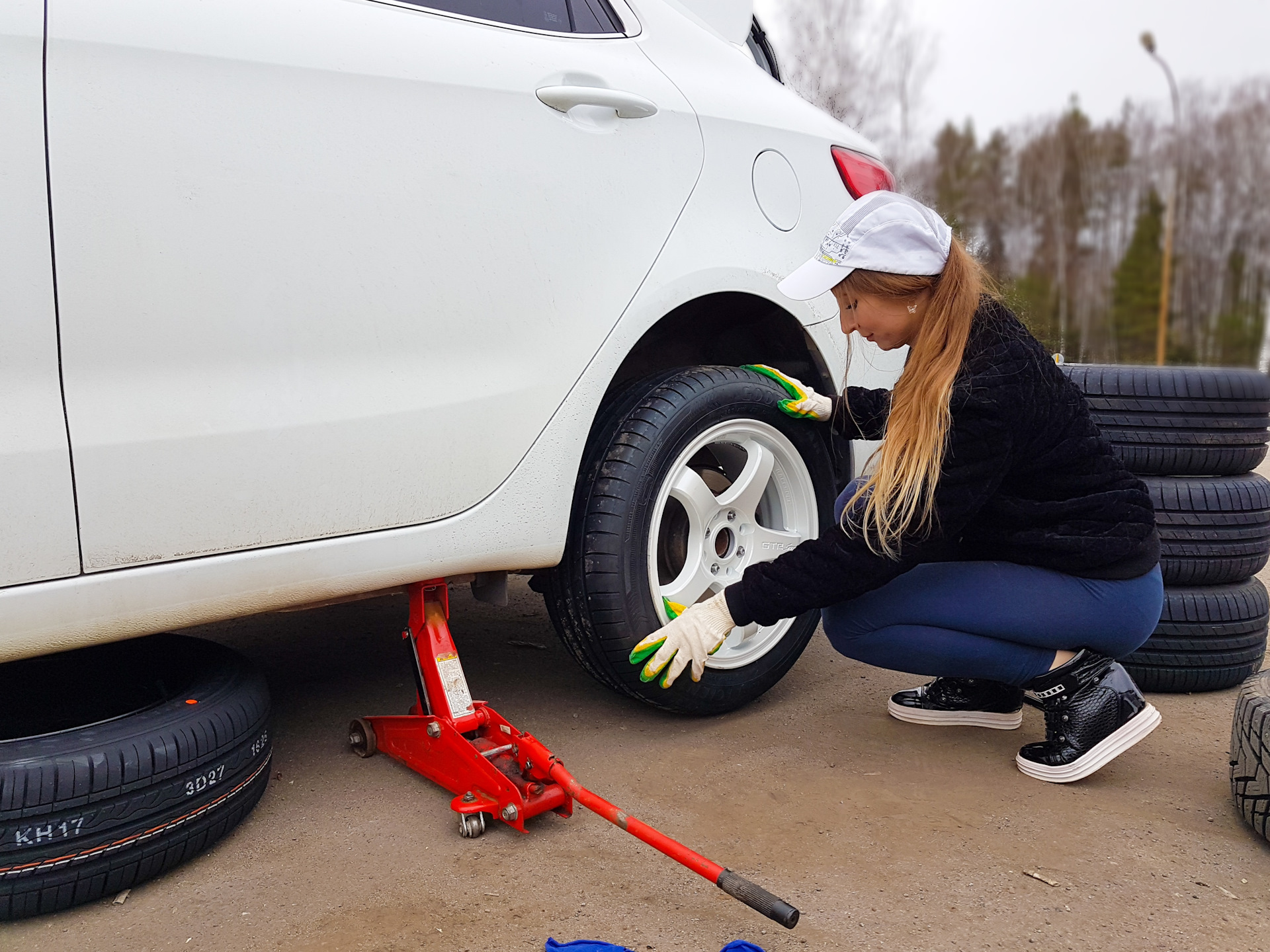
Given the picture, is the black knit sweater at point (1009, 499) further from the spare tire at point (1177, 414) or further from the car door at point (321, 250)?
the car door at point (321, 250)

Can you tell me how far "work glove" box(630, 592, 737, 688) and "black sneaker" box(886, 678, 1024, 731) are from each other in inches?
28.5

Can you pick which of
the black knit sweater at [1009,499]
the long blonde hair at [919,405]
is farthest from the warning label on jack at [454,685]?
the long blonde hair at [919,405]

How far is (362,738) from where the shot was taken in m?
2.19

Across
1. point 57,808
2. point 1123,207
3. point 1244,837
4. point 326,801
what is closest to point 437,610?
point 326,801

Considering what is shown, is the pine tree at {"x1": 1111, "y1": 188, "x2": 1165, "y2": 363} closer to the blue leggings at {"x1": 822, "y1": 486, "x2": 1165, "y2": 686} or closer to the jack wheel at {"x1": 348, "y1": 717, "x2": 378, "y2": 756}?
the blue leggings at {"x1": 822, "y1": 486, "x2": 1165, "y2": 686}

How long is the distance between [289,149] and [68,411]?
0.55 meters

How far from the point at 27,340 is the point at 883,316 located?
149 centimetres

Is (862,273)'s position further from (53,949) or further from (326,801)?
(53,949)

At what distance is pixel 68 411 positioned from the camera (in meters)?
1.51

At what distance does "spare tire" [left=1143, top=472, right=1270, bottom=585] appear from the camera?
2.50 meters

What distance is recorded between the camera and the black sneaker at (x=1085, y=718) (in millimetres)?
2086

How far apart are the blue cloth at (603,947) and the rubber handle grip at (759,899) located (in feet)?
0.17

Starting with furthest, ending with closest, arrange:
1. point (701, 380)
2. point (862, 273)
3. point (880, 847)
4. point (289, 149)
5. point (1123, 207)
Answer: point (1123, 207)
point (701, 380)
point (862, 273)
point (880, 847)
point (289, 149)

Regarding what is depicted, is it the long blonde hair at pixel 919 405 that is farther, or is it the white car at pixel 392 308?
the long blonde hair at pixel 919 405
